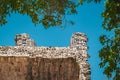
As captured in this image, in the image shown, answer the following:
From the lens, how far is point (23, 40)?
37.1 metres

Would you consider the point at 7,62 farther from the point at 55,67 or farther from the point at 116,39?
the point at 116,39

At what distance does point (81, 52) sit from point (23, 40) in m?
3.95

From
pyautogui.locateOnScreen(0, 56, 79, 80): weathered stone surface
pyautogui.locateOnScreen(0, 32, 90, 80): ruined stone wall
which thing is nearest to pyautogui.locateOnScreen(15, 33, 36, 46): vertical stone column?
pyautogui.locateOnScreen(0, 32, 90, 80): ruined stone wall

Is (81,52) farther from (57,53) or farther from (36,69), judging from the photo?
(36,69)

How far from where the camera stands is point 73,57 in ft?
114

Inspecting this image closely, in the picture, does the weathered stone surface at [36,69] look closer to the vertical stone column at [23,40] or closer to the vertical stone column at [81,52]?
the vertical stone column at [81,52]

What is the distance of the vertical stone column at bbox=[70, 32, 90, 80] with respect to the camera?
112 feet

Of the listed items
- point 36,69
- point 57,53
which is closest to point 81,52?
point 57,53

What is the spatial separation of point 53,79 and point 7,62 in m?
2.65

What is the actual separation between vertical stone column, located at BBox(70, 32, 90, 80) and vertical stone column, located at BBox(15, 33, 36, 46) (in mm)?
2472

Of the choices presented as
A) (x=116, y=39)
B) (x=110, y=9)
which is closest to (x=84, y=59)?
(x=116, y=39)

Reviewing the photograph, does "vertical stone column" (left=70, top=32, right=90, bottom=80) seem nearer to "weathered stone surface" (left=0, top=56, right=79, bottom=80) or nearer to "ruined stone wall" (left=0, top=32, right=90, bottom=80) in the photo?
"ruined stone wall" (left=0, top=32, right=90, bottom=80)

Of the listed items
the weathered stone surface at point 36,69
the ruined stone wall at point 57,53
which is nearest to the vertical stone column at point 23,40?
the ruined stone wall at point 57,53

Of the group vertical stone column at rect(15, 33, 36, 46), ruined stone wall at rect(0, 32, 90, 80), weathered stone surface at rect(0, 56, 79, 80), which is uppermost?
vertical stone column at rect(15, 33, 36, 46)
